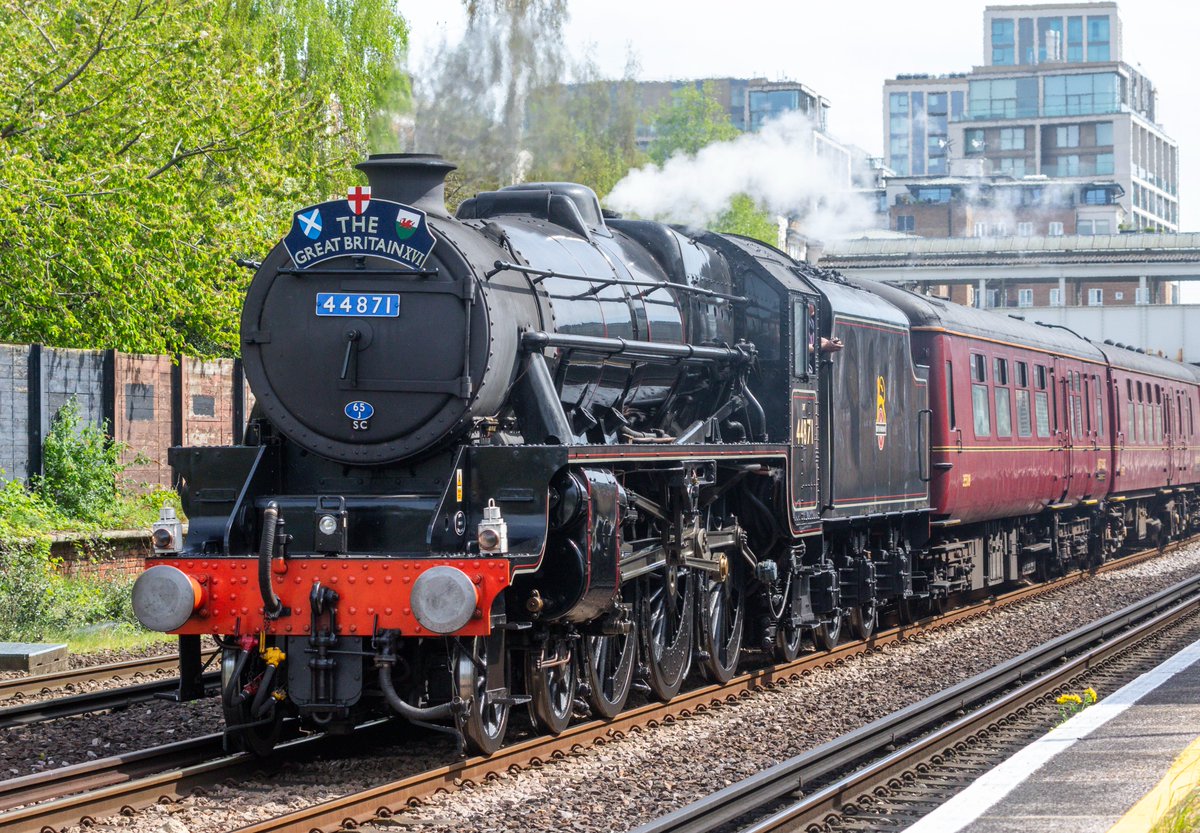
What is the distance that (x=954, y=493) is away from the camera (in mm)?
15797

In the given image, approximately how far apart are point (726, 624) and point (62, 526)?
8.50 metres

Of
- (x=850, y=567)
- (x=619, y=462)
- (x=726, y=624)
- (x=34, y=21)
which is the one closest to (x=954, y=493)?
(x=850, y=567)

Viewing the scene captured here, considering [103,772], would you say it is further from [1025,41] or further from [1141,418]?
[1025,41]

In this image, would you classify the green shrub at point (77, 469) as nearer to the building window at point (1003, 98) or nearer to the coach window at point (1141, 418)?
the coach window at point (1141, 418)

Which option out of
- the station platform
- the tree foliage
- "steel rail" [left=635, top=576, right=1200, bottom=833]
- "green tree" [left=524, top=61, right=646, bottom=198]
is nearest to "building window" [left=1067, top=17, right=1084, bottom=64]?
"green tree" [left=524, top=61, right=646, bottom=198]

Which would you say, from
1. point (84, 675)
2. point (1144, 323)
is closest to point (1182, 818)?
point (84, 675)

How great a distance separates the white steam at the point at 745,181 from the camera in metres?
15.7

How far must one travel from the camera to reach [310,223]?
8883 millimetres

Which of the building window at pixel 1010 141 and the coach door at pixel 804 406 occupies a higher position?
the building window at pixel 1010 141

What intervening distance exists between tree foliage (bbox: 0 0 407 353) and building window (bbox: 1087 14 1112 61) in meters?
106

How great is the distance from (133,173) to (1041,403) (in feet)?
38.3

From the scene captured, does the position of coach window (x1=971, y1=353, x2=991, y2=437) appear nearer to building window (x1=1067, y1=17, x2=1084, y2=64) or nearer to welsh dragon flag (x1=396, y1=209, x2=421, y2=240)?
welsh dragon flag (x1=396, y1=209, x2=421, y2=240)

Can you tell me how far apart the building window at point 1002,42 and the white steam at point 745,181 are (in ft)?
329

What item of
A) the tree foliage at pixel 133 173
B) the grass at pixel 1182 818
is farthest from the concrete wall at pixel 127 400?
the grass at pixel 1182 818
